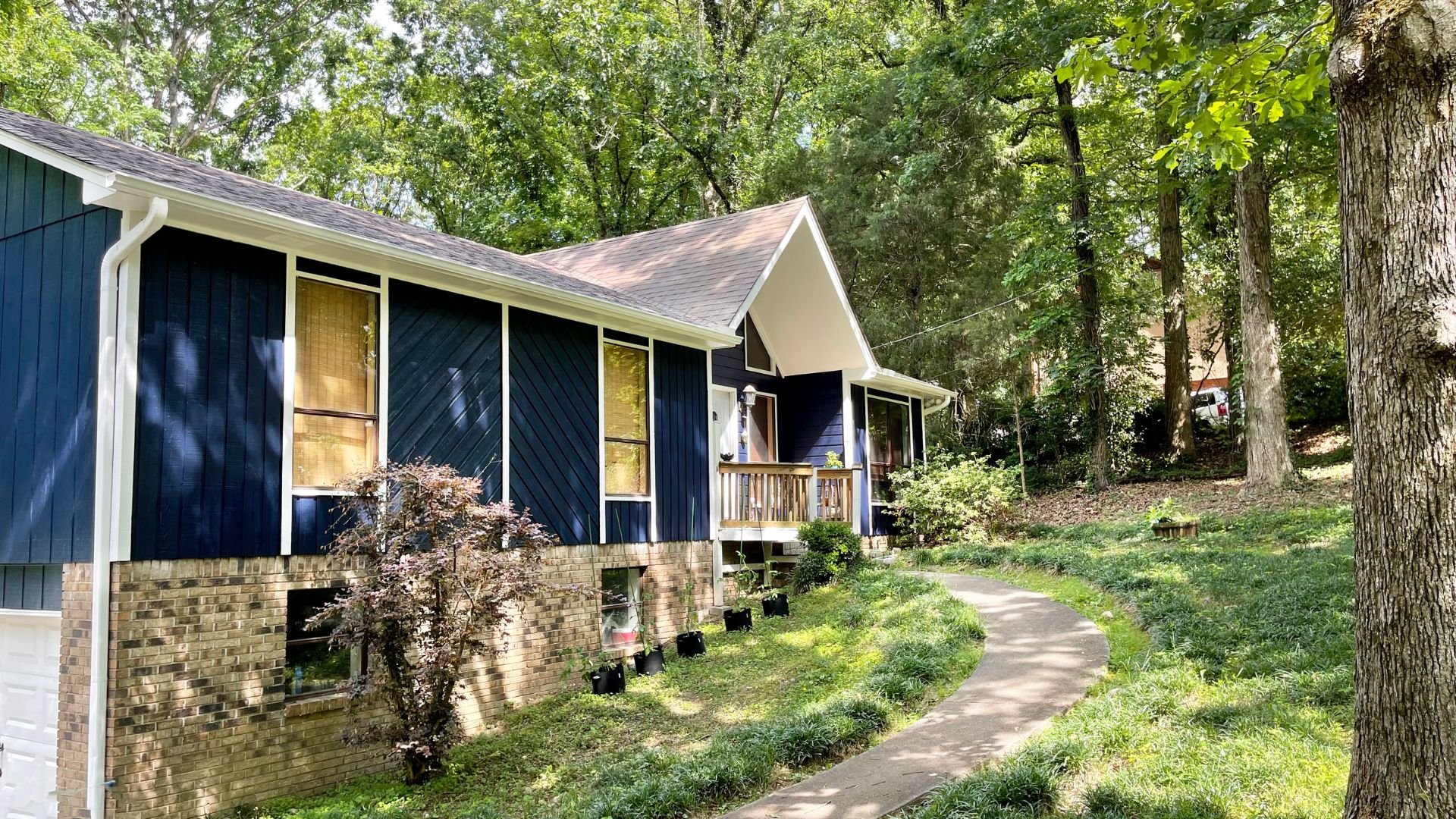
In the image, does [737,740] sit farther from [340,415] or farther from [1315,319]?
[1315,319]

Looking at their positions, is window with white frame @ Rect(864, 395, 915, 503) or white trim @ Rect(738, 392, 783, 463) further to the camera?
window with white frame @ Rect(864, 395, 915, 503)

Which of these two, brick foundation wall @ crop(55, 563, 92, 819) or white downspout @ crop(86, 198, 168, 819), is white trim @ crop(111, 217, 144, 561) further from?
brick foundation wall @ crop(55, 563, 92, 819)

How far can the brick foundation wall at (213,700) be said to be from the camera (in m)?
6.31

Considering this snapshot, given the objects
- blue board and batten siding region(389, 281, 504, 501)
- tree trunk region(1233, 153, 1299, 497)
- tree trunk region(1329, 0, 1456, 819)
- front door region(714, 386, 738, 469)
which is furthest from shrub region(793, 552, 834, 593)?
tree trunk region(1329, 0, 1456, 819)

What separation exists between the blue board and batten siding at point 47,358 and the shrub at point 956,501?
1276 centimetres

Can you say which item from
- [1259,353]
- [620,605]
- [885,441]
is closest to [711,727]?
[620,605]

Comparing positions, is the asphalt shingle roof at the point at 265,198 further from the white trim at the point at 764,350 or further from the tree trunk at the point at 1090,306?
the tree trunk at the point at 1090,306

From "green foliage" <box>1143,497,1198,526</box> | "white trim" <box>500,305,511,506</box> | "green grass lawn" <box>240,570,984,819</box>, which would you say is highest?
"white trim" <box>500,305,511,506</box>

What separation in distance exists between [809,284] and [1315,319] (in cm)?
1434

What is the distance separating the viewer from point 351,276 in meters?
8.12

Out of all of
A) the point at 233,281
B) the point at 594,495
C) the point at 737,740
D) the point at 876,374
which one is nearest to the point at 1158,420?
the point at 876,374

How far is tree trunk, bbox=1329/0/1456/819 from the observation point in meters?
3.33

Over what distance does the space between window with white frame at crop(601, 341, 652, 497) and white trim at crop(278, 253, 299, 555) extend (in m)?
3.72

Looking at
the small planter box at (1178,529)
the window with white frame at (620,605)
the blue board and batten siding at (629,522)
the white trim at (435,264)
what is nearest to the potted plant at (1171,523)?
the small planter box at (1178,529)
